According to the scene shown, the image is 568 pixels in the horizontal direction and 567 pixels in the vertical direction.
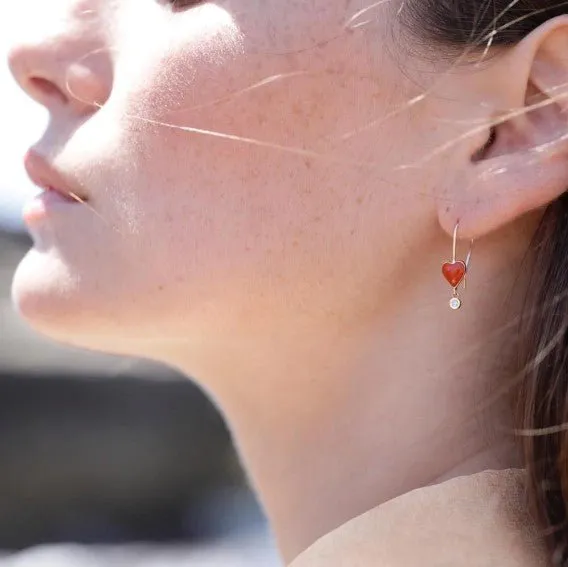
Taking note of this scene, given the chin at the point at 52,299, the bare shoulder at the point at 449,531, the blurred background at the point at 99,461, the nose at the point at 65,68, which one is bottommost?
the bare shoulder at the point at 449,531

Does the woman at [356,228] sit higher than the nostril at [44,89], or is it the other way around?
the nostril at [44,89]

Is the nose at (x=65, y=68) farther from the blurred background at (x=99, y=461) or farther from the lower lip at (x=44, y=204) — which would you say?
the blurred background at (x=99, y=461)

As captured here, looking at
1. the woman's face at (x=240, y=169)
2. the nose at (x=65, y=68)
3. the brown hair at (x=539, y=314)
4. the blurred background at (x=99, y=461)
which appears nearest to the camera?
the brown hair at (x=539, y=314)

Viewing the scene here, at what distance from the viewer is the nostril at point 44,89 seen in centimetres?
128

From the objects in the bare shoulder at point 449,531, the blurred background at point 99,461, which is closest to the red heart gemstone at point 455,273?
the bare shoulder at point 449,531

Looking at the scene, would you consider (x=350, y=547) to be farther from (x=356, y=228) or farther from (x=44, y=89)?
(x=44, y=89)

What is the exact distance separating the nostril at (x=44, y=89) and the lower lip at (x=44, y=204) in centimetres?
12

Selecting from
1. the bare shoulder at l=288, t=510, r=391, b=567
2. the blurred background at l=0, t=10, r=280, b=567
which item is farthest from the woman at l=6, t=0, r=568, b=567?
the blurred background at l=0, t=10, r=280, b=567

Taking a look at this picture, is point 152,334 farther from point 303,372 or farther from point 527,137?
point 527,137

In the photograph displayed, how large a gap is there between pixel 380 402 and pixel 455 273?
176mm

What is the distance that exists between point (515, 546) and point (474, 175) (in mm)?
396

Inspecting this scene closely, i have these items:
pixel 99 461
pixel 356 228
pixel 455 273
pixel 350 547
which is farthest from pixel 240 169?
pixel 99 461

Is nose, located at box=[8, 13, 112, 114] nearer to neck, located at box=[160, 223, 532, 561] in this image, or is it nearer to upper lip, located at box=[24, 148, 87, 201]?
upper lip, located at box=[24, 148, 87, 201]

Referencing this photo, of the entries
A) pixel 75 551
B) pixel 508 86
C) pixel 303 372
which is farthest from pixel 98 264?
pixel 75 551
